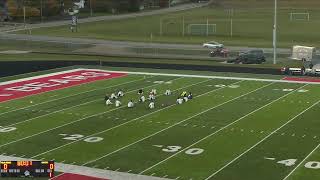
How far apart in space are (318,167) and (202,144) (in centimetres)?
524

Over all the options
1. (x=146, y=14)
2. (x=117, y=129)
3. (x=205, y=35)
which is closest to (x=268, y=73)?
(x=117, y=129)

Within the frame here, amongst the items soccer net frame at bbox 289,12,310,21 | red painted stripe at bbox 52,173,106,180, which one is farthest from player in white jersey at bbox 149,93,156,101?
soccer net frame at bbox 289,12,310,21

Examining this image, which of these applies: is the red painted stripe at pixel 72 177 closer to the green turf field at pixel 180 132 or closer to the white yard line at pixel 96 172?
the white yard line at pixel 96 172

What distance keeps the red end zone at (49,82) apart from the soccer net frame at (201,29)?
152ft

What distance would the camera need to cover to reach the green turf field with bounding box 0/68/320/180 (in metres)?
22.3

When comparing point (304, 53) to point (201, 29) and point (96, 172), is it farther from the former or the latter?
point (201, 29)

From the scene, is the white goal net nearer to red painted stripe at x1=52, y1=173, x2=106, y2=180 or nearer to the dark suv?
the dark suv

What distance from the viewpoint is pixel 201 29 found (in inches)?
3745

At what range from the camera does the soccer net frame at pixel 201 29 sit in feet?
306

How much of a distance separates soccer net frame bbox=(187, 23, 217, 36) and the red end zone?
46.3m

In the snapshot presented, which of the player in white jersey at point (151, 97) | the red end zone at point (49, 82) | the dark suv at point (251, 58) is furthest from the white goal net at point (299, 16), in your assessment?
the player in white jersey at point (151, 97)

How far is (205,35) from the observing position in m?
91.5

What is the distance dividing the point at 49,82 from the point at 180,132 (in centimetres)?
1750

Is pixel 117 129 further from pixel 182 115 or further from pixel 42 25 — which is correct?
pixel 42 25
